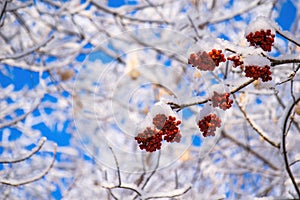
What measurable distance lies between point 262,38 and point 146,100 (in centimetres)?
371

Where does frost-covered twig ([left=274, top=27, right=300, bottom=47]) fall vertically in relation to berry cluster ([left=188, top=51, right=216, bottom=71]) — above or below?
above

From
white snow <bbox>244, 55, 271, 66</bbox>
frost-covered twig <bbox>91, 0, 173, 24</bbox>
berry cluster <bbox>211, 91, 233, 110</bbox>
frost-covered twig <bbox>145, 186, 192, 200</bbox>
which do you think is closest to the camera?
white snow <bbox>244, 55, 271, 66</bbox>

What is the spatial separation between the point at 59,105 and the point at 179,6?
2360 mm

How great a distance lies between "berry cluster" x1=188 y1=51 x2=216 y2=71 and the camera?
1563mm

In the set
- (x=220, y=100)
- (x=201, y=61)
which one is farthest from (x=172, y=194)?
(x=201, y=61)

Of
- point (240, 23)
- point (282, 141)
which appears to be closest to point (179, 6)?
point (240, 23)

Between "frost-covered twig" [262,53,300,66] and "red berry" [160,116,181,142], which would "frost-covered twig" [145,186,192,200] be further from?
"frost-covered twig" [262,53,300,66]

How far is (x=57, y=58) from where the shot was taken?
4.69 m

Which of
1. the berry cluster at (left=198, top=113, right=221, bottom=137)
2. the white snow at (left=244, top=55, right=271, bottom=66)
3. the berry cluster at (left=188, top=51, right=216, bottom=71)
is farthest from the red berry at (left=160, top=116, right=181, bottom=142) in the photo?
the white snow at (left=244, top=55, right=271, bottom=66)

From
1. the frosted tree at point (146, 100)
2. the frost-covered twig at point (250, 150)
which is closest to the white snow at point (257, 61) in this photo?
the frosted tree at point (146, 100)

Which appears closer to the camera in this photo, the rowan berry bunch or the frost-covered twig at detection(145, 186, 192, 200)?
the rowan berry bunch

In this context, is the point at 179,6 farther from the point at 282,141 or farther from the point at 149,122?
the point at 149,122

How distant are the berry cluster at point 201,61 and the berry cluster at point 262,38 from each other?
0.19m

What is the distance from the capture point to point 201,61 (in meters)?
1.57
